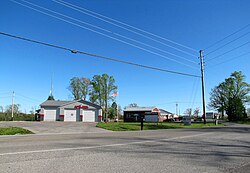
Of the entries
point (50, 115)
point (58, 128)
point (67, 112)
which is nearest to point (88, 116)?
point (67, 112)

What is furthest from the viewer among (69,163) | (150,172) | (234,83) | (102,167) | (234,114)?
(234,83)

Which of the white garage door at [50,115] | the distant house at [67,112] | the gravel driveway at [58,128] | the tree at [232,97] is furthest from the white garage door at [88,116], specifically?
the tree at [232,97]

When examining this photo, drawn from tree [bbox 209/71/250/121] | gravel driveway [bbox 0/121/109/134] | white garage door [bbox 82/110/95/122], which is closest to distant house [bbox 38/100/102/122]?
white garage door [bbox 82/110/95/122]

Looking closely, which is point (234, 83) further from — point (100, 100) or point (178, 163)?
point (178, 163)

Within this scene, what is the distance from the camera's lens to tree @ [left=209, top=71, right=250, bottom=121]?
63075 millimetres

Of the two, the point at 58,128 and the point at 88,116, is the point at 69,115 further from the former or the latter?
the point at 58,128

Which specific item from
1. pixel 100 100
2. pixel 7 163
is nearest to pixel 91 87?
pixel 100 100

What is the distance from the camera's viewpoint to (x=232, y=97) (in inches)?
2677

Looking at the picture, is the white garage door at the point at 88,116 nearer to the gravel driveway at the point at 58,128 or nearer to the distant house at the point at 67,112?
the distant house at the point at 67,112

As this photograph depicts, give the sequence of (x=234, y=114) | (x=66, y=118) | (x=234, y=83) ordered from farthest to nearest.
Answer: (x=234, y=83)
(x=234, y=114)
(x=66, y=118)

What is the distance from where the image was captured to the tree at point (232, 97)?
63.1m

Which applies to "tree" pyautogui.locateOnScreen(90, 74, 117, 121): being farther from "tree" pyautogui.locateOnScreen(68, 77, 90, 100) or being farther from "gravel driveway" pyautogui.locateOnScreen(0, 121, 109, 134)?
"gravel driveway" pyautogui.locateOnScreen(0, 121, 109, 134)

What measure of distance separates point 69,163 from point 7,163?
1707 millimetres

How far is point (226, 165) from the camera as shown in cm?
623
